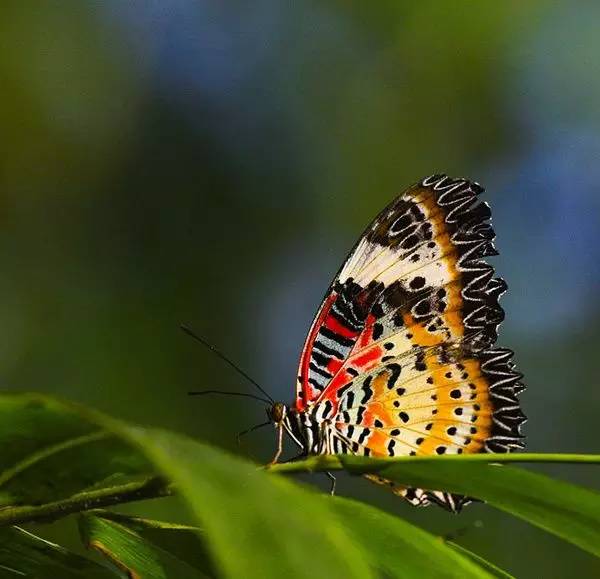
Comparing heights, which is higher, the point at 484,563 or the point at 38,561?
the point at 484,563

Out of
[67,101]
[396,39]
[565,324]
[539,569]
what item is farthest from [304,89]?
[539,569]

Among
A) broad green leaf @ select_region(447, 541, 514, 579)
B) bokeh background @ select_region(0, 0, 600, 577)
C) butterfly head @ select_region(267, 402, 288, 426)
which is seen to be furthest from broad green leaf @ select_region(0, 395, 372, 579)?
bokeh background @ select_region(0, 0, 600, 577)

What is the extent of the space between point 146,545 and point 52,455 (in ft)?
0.69

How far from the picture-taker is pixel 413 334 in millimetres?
1589

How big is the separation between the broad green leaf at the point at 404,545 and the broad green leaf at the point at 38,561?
0.88 feet

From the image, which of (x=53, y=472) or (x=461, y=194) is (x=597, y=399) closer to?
(x=461, y=194)

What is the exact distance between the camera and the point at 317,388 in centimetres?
157

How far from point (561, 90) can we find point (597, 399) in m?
2.06

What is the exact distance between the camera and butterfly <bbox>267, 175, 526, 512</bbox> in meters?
1.56

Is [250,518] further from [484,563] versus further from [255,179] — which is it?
[255,179]

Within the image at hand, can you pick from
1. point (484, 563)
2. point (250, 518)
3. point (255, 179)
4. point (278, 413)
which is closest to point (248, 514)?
point (250, 518)

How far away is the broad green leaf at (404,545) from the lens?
23.0 inches

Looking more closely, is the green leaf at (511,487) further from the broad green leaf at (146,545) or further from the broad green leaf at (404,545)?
the broad green leaf at (146,545)

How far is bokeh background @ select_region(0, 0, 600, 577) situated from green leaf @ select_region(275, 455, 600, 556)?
3379 mm
